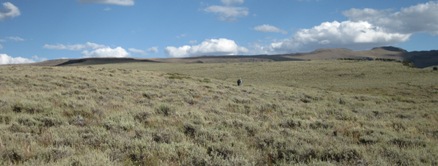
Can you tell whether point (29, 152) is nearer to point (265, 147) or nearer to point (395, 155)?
point (265, 147)

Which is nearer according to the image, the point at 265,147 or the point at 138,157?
the point at 138,157

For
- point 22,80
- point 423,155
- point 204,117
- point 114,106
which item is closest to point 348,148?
point 423,155

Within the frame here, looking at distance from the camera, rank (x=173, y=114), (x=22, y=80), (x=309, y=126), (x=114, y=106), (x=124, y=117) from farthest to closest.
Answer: (x=22, y=80), (x=114, y=106), (x=173, y=114), (x=309, y=126), (x=124, y=117)

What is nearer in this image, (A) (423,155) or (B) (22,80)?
(A) (423,155)

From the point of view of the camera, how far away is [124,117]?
11.8 metres

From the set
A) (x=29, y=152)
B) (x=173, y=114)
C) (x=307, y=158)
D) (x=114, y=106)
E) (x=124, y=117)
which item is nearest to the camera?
(x=29, y=152)

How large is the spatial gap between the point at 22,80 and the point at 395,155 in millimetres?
24110

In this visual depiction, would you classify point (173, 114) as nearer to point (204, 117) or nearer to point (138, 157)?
point (204, 117)

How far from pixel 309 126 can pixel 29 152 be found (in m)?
8.37

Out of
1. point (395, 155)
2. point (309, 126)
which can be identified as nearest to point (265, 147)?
point (395, 155)

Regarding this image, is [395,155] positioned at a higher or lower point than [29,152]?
lower

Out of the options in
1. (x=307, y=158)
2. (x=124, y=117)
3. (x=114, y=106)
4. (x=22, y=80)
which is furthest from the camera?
(x=22, y=80)

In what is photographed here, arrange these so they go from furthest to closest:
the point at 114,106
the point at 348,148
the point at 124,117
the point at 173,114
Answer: the point at 114,106 < the point at 173,114 < the point at 124,117 < the point at 348,148

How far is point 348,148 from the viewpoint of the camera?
28.1 ft
